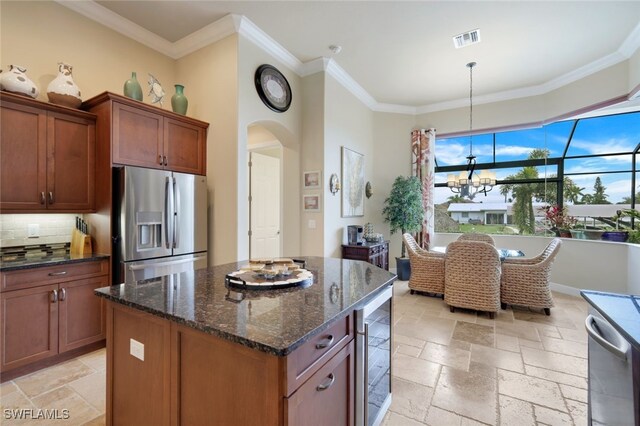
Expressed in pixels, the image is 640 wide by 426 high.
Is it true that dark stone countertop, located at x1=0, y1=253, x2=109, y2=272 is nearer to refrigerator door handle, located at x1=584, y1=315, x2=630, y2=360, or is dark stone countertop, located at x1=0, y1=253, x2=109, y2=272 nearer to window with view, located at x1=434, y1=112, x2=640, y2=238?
refrigerator door handle, located at x1=584, y1=315, x2=630, y2=360

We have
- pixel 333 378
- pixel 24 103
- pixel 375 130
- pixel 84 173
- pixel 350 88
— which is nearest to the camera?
pixel 333 378

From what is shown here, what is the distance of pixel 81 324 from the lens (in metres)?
2.51

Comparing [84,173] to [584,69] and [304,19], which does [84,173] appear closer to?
[304,19]

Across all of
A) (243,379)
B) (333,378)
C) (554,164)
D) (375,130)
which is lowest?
(333,378)

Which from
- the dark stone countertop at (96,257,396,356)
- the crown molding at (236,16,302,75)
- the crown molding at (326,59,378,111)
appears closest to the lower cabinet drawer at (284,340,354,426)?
the dark stone countertop at (96,257,396,356)

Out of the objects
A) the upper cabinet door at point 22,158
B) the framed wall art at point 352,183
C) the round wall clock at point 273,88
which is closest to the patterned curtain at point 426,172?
the framed wall art at point 352,183

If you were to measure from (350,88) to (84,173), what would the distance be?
3.85 m

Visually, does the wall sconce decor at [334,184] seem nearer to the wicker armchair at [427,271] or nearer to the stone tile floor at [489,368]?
the wicker armchair at [427,271]

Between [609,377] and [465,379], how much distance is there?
1.30 m

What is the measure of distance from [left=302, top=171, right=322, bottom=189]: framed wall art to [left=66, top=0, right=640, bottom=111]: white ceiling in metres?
1.60

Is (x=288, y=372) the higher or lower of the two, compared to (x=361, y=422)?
higher

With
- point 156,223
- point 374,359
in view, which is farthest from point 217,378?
point 156,223

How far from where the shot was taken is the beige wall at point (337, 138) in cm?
411

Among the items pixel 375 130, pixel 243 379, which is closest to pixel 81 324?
pixel 243 379
